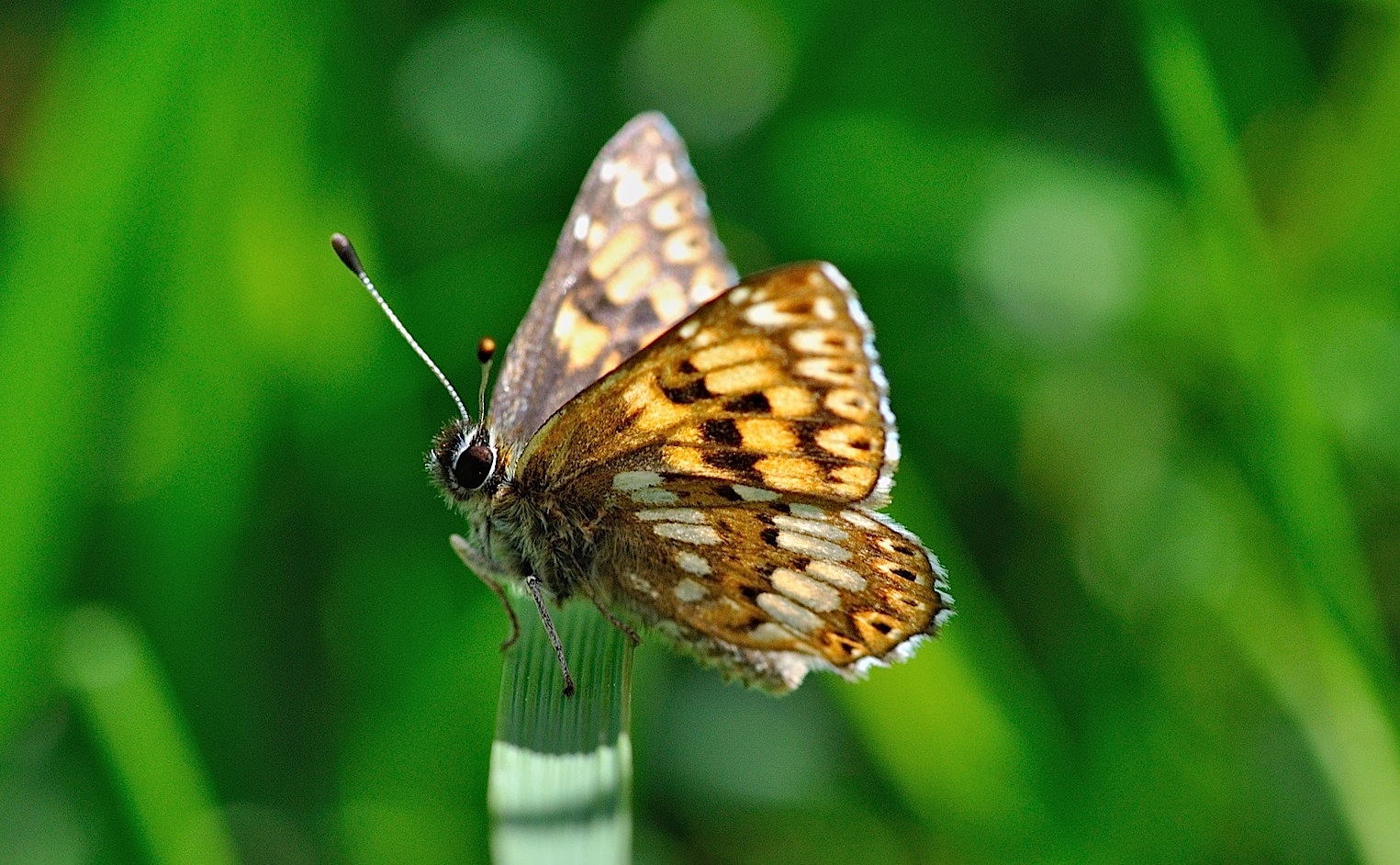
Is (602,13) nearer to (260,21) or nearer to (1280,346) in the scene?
(260,21)

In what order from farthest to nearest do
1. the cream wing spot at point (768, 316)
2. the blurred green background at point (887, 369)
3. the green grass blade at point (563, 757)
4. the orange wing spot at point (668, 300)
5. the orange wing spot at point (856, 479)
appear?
the orange wing spot at point (668, 300) → the blurred green background at point (887, 369) → the orange wing spot at point (856, 479) → the cream wing spot at point (768, 316) → the green grass blade at point (563, 757)

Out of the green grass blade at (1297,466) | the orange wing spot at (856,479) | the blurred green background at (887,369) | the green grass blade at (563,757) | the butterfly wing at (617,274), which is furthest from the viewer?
the butterfly wing at (617,274)

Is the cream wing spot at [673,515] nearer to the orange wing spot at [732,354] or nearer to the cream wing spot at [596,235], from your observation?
the orange wing spot at [732,354]

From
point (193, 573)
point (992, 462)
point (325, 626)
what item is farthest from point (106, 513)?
point (992, 462)

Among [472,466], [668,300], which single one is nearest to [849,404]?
[472,466]

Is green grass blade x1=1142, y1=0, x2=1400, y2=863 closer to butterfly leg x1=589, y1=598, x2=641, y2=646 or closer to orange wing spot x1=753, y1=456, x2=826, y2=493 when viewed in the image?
orange wing spot x1=753, y1=456, x2=826, y2=493

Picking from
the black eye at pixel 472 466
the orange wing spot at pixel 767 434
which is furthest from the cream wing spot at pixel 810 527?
the black eye at pixel 472 466

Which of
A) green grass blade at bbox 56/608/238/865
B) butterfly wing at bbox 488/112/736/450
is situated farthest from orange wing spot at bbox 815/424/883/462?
green grass blade at bbox 56/608/238/865
